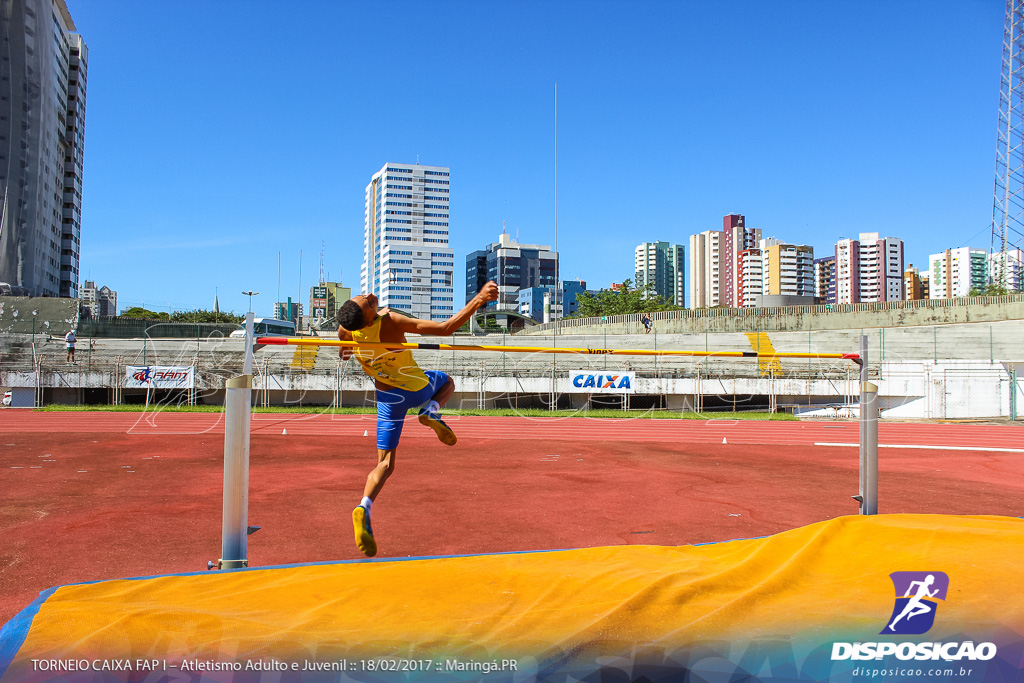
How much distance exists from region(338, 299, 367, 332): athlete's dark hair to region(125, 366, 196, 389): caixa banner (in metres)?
16.4

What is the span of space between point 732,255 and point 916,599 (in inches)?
6713

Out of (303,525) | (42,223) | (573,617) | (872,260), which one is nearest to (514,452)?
(303,525)

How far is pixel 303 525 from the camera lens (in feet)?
17.6

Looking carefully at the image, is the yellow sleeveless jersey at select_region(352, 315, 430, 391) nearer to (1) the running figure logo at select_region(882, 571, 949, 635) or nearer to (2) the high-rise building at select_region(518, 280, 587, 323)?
(1) the running figure logo at select_region(882, 571, 949, 635)

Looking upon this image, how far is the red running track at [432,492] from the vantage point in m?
4.75

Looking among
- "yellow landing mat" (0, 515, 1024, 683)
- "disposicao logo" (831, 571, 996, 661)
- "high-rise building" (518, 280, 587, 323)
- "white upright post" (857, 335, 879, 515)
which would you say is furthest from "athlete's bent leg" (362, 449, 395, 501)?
"high-rise building" (518, 280, 587, 323)

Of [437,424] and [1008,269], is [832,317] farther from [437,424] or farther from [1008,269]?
[1008,269]

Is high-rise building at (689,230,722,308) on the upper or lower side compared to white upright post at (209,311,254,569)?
upper

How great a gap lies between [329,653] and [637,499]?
4645 millimetres

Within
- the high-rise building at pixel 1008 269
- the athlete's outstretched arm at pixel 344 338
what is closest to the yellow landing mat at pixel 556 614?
the athlete's outstretched arm at pixel 344 338

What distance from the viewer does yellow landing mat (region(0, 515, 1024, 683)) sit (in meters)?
2.47

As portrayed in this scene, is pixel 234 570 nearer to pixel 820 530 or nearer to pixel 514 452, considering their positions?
pixel 820 530

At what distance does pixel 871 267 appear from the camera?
15650 centimetres

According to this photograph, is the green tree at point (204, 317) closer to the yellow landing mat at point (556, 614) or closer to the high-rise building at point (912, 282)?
the yellow landing mat at point (556, 614)
